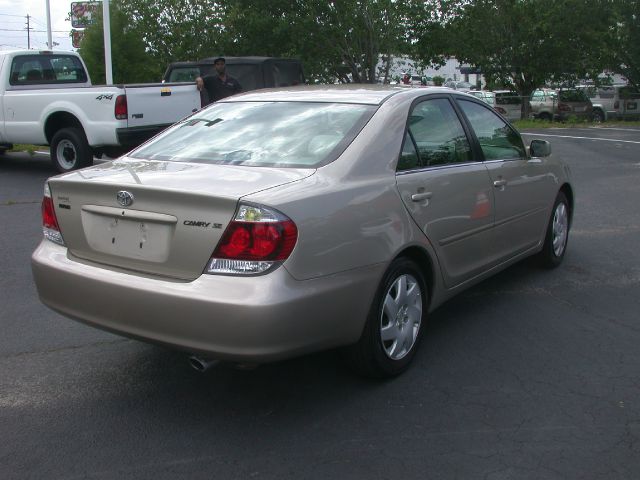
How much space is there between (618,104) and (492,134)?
28.1 metres

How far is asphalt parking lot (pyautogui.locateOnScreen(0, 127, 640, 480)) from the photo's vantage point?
331 centimetres

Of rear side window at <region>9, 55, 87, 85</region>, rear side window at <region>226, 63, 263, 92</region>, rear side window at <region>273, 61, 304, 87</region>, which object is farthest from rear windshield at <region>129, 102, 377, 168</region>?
rear side window at <region>273, 61, 304, 87</region>

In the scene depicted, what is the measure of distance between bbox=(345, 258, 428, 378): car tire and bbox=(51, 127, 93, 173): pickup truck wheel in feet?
26.9

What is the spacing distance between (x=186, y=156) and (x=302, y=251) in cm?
119

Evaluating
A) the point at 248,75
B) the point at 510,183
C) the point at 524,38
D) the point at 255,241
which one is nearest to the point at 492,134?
the point at 510,183

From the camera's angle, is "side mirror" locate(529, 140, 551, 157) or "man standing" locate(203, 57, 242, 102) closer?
"side mirror" locate(529, 140, 551, 157)

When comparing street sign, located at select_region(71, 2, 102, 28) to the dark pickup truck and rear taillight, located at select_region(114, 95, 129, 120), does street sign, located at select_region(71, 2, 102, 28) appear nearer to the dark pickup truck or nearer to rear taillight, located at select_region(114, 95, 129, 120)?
the dark pickup truck

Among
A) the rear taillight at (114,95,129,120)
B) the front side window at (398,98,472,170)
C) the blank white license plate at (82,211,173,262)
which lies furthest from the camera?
the rear taillight at (114,95,129,120)

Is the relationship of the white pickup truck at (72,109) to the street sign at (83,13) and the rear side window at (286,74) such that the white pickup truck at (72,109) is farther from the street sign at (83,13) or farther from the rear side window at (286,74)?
the street sign at (83,13)

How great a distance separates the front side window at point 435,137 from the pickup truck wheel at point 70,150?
7.67 m

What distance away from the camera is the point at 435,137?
474cm

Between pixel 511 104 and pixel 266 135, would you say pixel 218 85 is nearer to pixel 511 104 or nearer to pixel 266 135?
pixel 266 135

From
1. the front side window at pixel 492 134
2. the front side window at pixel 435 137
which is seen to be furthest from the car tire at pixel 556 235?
the front side window at pixel 435 137

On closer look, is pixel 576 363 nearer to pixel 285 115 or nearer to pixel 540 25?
pixel 285 115
